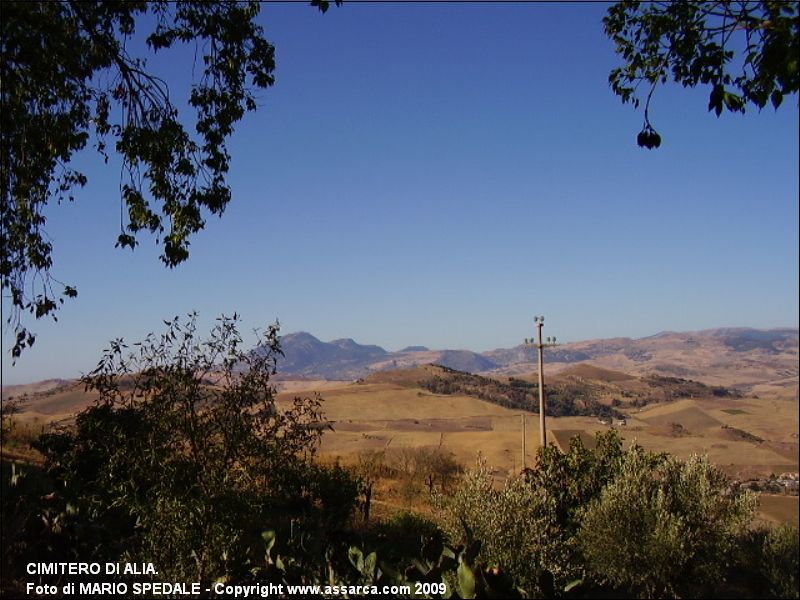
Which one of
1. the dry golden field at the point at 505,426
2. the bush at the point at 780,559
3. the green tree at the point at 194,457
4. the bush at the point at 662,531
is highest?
the green tree at the point at 194,457

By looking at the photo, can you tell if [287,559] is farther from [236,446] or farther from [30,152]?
[30,152]

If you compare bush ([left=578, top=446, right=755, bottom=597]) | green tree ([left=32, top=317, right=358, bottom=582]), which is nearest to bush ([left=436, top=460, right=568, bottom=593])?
bush ([left=578, top=446, right=755, bottom=597])

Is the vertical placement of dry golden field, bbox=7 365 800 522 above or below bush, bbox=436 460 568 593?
below

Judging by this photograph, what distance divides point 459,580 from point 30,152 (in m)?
9.59

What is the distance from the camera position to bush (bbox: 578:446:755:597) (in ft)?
33.8

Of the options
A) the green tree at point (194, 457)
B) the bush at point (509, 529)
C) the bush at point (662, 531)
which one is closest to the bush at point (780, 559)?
the bush at point (662, 531)

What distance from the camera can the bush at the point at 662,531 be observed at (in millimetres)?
10289

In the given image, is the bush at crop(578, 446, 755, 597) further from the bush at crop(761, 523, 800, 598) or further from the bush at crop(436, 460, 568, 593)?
the bush at crop(761, 523, 800, 598)

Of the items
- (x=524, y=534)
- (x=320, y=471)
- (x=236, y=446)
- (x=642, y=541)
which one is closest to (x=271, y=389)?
(x=236, y=446)

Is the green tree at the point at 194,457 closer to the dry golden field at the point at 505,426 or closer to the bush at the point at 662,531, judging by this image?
the bush at the point at 662,531

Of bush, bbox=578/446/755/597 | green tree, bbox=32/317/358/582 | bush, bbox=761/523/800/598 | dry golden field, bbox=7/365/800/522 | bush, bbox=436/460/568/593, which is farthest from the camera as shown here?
dry golden field, bbox=7/365/800/522

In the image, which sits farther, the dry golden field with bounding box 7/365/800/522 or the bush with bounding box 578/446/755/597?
the dry golden field with bounding box 7/365/800/522

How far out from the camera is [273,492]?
866cm

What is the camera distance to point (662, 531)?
33.4ft
